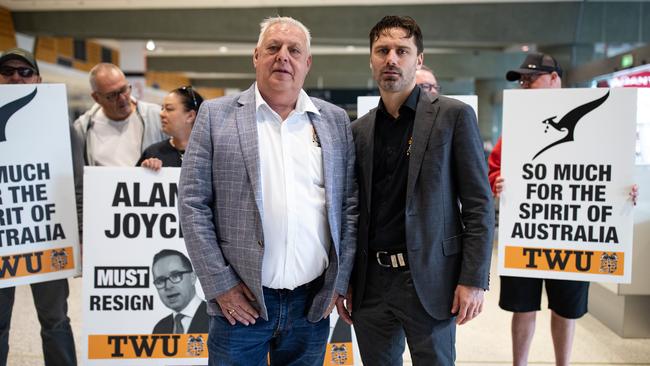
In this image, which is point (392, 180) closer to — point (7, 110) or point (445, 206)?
point (445, 206)

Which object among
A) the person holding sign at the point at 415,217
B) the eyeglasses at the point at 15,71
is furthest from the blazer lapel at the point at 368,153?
the eyeglasses at the point at 15,71

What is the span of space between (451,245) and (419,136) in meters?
0.38

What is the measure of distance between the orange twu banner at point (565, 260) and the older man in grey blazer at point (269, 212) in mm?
1261


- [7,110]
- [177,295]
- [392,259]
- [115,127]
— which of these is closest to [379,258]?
[392,259]

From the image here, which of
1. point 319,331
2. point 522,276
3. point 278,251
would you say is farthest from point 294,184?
point 522,276

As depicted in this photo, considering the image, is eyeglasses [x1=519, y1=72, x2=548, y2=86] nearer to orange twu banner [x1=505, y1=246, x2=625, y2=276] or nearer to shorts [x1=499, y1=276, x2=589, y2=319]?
orange twu banner [x1=505, y1=246, x2=625, y2=276]

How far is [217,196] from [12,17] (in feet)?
31.2

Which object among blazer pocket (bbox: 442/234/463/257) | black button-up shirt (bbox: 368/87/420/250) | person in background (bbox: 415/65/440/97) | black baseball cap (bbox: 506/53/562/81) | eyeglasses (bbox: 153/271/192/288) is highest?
black baseball cap (bbox: 506/53/562/81)

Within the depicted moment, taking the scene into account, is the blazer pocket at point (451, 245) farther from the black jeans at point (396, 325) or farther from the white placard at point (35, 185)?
the white placard at point (35, 185)

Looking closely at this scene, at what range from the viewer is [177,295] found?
2814 millimetres

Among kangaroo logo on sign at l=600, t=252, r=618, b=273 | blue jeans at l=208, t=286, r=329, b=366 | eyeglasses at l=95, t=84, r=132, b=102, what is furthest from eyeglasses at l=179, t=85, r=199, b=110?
kangaroo logo on sign at l=600, t=252, r=618, b=273

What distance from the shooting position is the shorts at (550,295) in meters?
2.75

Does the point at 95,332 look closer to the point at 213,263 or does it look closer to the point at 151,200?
the point at 151,200

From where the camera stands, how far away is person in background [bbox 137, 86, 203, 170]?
287 centimetres
